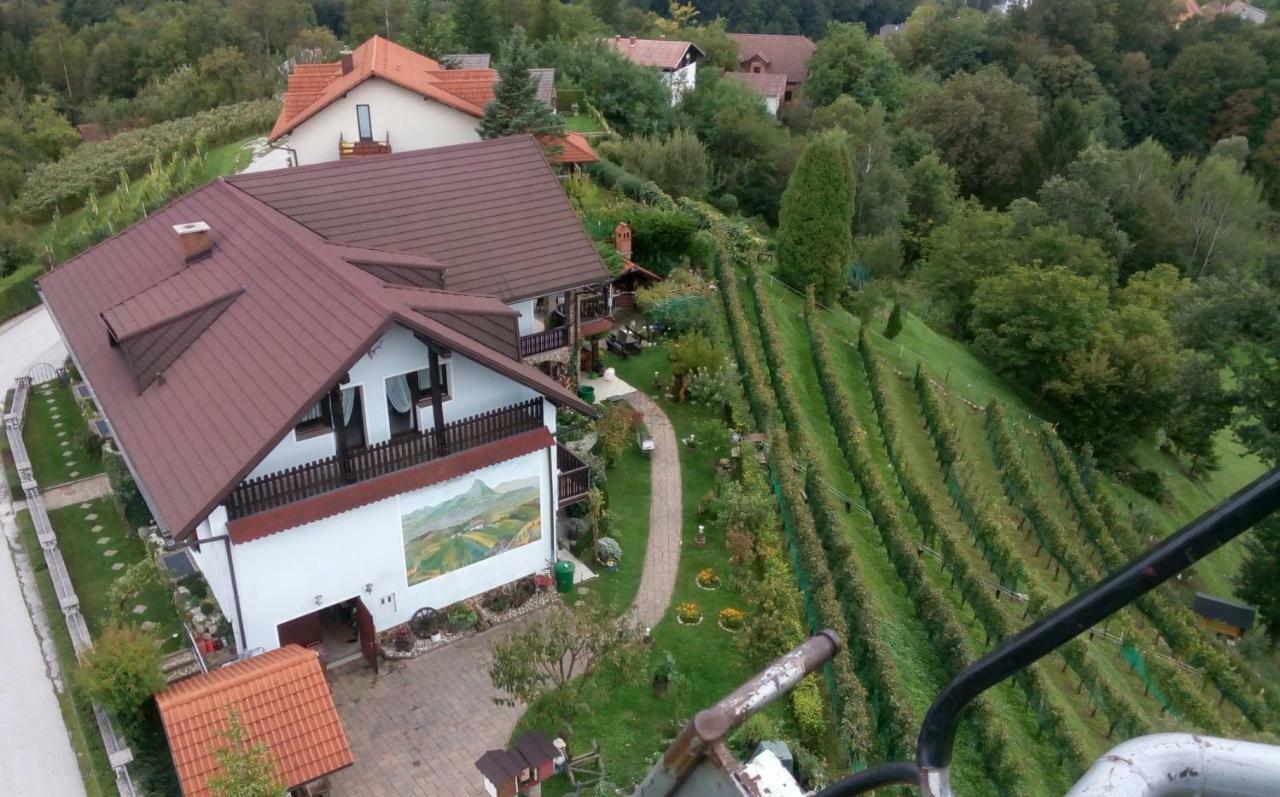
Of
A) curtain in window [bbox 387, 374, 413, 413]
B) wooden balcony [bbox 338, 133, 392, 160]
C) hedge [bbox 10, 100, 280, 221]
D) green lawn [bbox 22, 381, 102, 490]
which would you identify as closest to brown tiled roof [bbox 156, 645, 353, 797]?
curtain in window [bbox 387, 374, 413, 413]

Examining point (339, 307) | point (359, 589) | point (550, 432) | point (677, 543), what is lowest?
point (677, 543)

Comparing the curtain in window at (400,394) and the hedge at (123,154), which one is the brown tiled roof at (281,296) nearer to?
the curtain in window at (400,394)

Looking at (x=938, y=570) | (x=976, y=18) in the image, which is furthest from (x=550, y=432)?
(x=976, y=18)

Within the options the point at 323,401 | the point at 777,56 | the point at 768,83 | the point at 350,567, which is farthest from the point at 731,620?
the point at 777,56

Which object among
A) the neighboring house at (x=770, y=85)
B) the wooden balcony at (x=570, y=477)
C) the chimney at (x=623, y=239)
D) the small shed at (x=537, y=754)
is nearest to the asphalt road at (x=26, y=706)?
the small shed at (x=537, y=754)

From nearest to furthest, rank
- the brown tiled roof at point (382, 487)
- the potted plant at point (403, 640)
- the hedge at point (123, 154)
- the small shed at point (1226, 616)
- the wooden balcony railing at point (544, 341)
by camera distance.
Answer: the brown tiled roof at point (382, 487)
the potted plant at point (403, 640)
the wooden balcony railing at point (544, 341)
the small shed at point (1226, 616)
the hedge at point (123, 154)

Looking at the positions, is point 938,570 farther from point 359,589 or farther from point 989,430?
point 359,589
